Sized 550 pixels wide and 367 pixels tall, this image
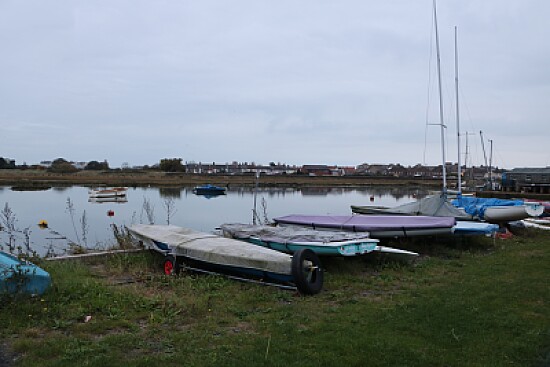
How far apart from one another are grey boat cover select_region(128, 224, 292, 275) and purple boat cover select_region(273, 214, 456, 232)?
13.6 ft

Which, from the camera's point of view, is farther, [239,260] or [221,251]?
[221,251]

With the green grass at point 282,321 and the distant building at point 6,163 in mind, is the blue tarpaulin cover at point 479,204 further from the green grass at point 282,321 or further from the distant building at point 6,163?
the distant building at point 6,163

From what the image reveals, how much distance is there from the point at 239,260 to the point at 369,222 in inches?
226

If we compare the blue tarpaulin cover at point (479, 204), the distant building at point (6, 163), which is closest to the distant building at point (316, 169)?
the distant building at point (6, 163)

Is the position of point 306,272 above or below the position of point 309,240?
below

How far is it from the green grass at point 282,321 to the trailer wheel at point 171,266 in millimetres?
239

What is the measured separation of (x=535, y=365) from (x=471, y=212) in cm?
1229

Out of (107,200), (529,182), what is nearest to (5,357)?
(107,200)

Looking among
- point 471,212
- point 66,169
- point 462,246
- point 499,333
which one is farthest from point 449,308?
point 66,169

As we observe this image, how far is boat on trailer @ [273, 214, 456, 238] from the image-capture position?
11367mm

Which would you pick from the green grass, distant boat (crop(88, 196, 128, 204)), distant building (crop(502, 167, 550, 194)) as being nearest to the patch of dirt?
the green grass

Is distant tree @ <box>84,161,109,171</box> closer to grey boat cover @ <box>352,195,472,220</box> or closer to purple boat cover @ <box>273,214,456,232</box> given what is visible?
grey boat cover @ <box>352,195,472,220</box>

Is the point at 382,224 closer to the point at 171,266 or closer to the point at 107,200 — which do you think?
the point at 171,266

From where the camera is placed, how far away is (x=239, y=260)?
7754 mm
